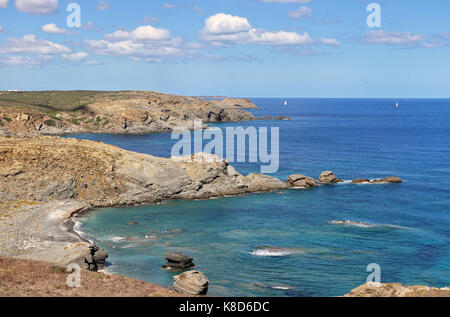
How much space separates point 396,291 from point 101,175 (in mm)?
60827

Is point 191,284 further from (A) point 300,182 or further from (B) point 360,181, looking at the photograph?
(B) point 360,181

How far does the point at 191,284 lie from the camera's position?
43.0 meters

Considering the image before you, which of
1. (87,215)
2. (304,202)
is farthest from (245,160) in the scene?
(87,215)

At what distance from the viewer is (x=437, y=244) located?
6281cm

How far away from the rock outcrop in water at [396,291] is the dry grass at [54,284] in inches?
535

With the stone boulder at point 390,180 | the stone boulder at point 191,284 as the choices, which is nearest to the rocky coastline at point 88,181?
the stone boulder at point 390,180

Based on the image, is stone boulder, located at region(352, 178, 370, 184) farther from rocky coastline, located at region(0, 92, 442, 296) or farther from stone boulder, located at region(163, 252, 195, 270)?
stone boulder, located at region(163, 252, 195, 270)

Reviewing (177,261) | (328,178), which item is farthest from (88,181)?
(328,178)

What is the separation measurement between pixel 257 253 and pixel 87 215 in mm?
30258

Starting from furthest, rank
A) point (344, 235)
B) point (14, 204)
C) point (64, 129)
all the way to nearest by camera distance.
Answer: point (64, 129)
point (14, 204)
point (344, 235)

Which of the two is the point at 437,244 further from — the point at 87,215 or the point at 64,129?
the point at 64,129

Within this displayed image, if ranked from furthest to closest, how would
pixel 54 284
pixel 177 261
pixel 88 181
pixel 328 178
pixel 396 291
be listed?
pixel 328 178 < pixel 88 181 < pixel 177 261 < pixel 396 291 < pixel 54 284
